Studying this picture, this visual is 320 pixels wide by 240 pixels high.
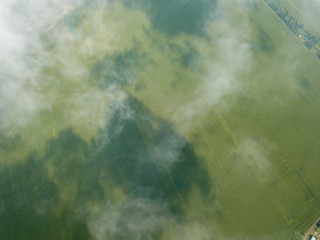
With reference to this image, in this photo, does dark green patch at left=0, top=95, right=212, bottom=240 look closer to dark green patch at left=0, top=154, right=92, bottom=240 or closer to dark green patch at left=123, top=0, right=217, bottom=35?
dark green patch at left=0, top=154, right=92, bottom=240

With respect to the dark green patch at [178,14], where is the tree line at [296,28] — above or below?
below

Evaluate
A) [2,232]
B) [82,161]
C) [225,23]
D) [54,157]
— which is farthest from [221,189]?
[225,23]

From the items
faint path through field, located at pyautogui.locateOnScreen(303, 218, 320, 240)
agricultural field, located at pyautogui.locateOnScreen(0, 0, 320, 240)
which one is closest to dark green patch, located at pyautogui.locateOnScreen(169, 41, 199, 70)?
agricultural field, located at pyautogui.locateOnScreen(0, 0, 320, 240)

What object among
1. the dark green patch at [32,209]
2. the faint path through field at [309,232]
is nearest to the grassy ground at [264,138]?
the faint path through field at [309,232]

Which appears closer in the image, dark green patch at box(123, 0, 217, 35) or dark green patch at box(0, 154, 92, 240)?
dark green patch at box(0, 154, 92, 240)

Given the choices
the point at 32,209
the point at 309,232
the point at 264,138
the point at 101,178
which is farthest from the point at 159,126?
the point at 309,232

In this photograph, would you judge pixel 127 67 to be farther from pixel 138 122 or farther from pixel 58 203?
pixel 58 203

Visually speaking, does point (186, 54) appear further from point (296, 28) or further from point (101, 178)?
point (101, 178)

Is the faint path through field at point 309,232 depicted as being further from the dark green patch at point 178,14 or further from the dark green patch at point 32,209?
the dark green patch at point 178,14

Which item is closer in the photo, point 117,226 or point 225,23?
point 117,226
